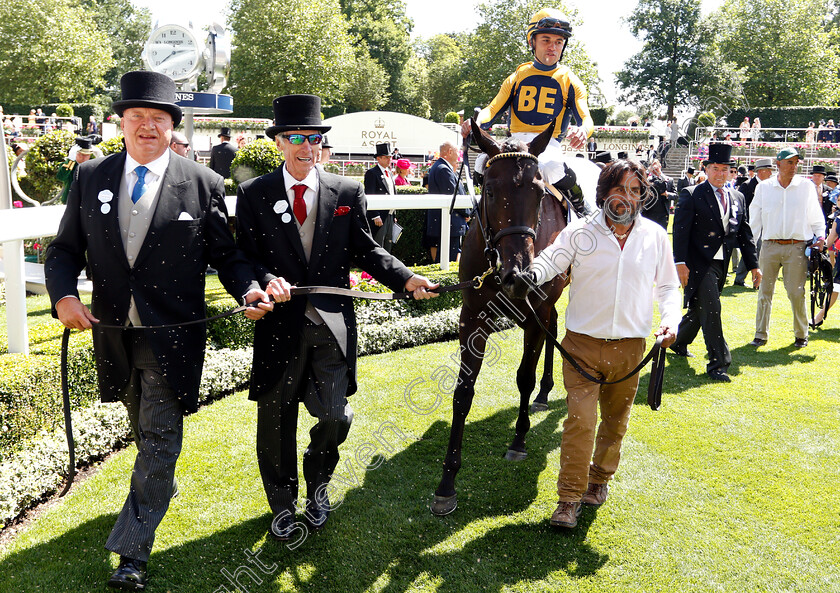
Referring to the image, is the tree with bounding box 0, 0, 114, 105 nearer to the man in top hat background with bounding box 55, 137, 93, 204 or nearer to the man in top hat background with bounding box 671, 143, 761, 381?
the man in top hat background with bounding box 55, 137, 93, 204

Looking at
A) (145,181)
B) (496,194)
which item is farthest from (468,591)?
(145,181)

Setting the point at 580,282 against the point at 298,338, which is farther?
the point at 580,282

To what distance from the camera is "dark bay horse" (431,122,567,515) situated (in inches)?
138

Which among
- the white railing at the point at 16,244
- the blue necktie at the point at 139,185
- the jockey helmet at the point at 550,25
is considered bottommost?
the white railing at the point at 16,244

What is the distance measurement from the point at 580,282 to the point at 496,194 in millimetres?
673

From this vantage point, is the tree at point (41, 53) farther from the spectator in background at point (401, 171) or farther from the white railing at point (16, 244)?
the white railing at point (16, 244)

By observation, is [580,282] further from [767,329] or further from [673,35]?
[673,35]

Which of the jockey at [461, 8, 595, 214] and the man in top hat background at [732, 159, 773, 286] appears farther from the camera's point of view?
the man in top hat background at [732, 159, 773, 286]

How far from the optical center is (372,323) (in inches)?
273

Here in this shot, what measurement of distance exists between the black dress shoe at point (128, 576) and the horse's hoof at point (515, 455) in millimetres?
2454

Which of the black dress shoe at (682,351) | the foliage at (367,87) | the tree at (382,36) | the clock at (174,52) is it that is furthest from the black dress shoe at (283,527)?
the tree at (382,36)

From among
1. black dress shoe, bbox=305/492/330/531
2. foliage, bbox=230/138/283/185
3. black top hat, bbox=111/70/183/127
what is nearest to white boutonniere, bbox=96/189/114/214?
black top hat, bbox=111/70/183/127

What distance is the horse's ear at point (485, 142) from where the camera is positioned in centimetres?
378

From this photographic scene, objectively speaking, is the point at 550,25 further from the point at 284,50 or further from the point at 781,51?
the point at 781,51
